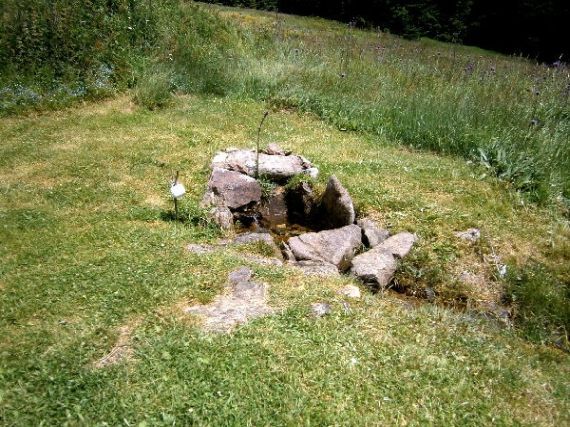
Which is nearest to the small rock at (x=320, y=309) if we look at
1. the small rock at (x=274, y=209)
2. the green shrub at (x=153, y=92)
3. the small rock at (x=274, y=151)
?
the small rock at (x=274, y=209)

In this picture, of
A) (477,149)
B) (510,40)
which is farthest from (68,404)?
(510,40)

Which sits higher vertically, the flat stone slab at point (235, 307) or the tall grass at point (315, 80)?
the tall grass at point (315, 80)

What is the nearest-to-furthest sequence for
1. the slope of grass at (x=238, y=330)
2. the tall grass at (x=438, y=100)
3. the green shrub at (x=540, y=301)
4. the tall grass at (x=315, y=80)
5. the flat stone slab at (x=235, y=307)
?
the slope of grass at (x=238, y=330) < the flat stone slab at (x=235, y=307) < the green shrub at (x=540, y=301) < the tall grass at (x=438, y=100) < the tall grass at (x=315, y=80)

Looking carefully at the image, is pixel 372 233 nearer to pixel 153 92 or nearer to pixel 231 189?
pixel 231 189

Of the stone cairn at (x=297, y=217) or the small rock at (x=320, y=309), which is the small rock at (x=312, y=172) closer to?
the stone cairn at (x=297, y=217)

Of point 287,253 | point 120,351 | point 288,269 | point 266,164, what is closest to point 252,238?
point 287,253

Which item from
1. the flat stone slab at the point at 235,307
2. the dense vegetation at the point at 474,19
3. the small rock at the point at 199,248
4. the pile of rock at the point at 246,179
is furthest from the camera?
the dense vegetation at the point at 474,19

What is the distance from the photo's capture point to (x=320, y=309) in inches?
147

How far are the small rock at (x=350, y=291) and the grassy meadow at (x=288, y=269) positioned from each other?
0.09 metres

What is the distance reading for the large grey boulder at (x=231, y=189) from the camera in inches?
215

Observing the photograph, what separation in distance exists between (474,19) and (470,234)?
24.1 meters

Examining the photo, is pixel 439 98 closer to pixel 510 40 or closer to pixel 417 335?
pixel 417 335

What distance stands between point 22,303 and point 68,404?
1151mm

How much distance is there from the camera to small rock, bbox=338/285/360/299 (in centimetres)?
397
